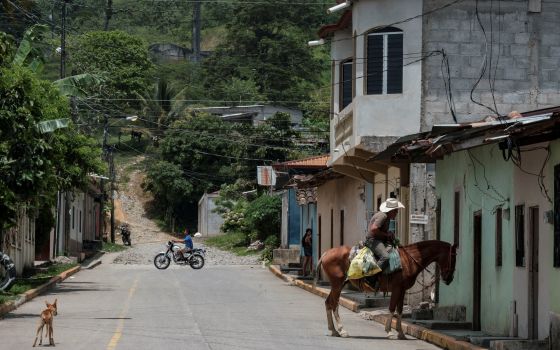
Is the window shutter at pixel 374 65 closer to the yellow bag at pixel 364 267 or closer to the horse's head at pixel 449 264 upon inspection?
the horse's head at pixel 449 264

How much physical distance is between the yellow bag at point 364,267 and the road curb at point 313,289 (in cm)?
796

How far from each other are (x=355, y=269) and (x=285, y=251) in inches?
1382

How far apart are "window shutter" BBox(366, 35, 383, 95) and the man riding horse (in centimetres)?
859

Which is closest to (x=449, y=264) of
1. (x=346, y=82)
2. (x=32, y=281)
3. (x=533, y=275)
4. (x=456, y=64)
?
(x=533, y=275)

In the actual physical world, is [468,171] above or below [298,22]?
below

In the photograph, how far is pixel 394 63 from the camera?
29.6 m

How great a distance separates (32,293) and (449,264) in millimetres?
14732

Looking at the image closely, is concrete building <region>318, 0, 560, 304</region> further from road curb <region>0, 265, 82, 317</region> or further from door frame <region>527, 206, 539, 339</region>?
door frame <region>527, 206, 539, 339</region>

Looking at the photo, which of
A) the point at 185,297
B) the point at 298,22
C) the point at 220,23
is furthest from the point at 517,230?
the point at 220,23

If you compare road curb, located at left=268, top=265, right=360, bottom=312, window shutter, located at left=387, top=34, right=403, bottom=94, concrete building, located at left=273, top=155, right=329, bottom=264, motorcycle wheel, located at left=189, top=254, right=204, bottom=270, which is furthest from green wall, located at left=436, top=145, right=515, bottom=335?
motorcycle wheel, located at left=189, top=254, right=204, bottom=270

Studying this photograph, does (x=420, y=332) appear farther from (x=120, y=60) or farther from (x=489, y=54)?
(x=120, y=60)

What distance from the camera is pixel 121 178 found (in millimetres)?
98188

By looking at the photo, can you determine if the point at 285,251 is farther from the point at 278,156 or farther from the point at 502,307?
the point at 502,307

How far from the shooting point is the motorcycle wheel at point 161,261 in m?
54.3
